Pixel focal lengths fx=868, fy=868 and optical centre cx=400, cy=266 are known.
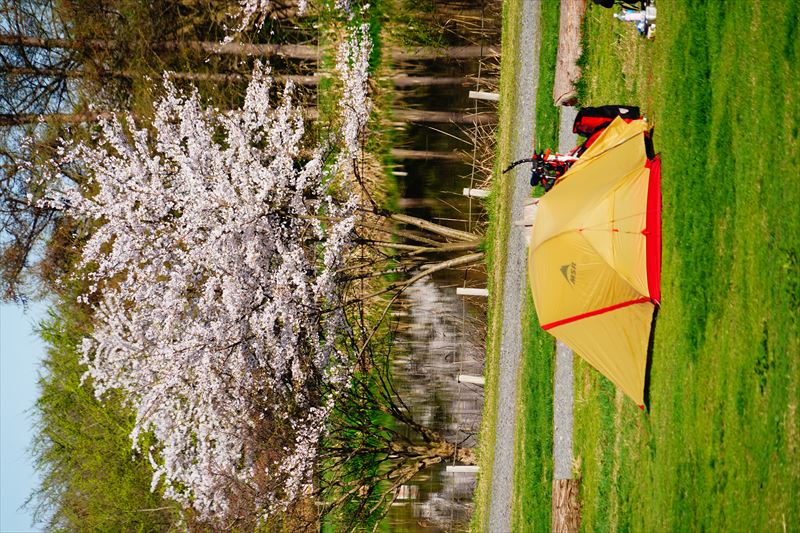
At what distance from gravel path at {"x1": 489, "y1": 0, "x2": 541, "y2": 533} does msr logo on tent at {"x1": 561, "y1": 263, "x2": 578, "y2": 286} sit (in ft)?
13.0

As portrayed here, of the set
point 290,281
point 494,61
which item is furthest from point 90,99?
point 494,61

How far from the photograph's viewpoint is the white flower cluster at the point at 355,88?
1753cm

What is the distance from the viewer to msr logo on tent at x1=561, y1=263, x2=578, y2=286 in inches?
407

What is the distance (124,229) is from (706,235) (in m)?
12.5

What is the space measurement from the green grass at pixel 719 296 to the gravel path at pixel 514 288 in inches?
154

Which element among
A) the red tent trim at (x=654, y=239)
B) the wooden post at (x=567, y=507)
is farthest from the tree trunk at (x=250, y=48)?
the wooden post at (x=567, y=507)

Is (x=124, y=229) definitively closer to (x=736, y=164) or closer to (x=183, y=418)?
(x=183, y=418)

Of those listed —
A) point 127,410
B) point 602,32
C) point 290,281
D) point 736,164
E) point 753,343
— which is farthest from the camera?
point 127,410

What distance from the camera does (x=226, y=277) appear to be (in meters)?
16.4

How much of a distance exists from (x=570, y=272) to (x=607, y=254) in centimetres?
80

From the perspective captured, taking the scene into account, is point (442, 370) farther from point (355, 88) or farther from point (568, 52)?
point (568, 52)

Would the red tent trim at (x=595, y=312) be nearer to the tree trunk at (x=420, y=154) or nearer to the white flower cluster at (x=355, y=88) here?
the white flower cluster at (x=355, y=88)

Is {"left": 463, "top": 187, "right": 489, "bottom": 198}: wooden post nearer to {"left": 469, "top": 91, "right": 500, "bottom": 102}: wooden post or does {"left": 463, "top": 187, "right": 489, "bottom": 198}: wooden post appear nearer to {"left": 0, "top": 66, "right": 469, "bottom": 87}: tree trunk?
{"left": 469, "top": 91, "right": 500, "bottom": 102}: wooden post

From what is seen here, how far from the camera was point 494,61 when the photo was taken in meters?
19.2
